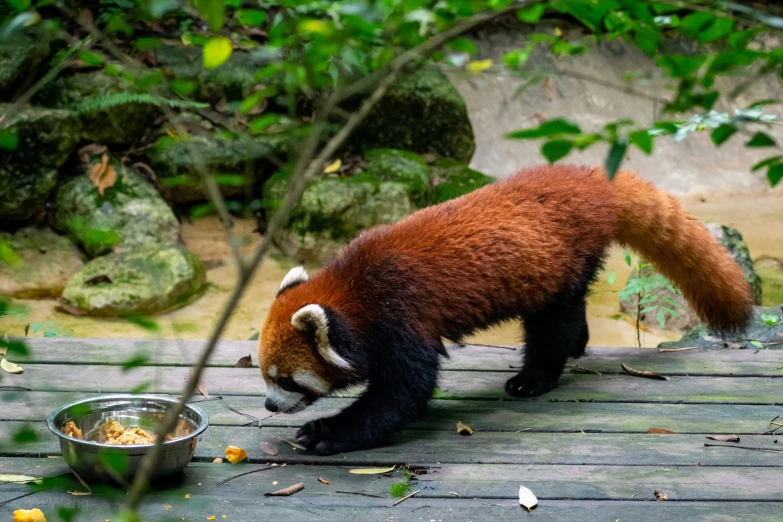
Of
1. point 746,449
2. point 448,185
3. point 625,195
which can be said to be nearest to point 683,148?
point 448,185

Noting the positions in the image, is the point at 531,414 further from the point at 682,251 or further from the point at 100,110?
the point at 100,110

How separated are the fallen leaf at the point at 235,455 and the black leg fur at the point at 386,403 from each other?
21cm

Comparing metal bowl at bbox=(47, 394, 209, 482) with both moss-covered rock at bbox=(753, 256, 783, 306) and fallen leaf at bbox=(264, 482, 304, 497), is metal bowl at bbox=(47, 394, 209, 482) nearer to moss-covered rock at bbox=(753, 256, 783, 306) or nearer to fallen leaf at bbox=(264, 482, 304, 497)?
fallen leaf at bbox=(264, 482, 304, 497)

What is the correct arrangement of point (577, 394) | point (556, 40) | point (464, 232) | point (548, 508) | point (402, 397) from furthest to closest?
point (577, 394)
point (464, 232)
point (402, 397)
point (548, 508)
point (556, 40)

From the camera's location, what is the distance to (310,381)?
2.83m

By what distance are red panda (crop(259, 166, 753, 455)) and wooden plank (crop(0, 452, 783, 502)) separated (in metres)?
0.25

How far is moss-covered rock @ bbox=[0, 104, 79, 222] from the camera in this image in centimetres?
656

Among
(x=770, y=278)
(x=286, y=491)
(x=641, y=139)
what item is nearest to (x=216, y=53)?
(x=641, y=139)

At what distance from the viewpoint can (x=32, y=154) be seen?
262 inches

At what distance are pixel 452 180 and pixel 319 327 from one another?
4841 millimetres

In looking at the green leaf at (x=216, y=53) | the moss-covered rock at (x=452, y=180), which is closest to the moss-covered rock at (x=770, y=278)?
the moss-covered rock at (x=452, y=180)

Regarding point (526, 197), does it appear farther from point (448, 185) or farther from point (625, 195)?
point (448, 185)

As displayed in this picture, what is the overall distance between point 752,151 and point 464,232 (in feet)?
25.3

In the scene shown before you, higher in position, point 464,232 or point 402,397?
point 464,232
